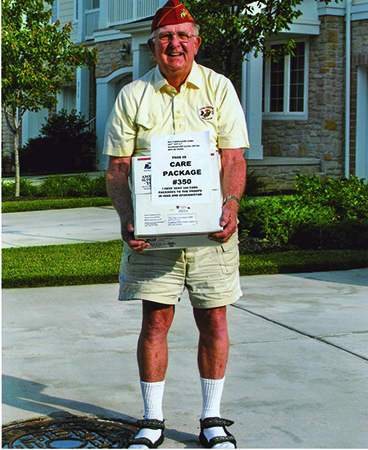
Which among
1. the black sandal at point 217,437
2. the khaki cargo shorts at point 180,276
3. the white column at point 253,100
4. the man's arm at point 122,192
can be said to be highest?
the white column at point 253,100

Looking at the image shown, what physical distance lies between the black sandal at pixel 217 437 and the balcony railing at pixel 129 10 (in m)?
16.1

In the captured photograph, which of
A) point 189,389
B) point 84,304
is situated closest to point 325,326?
point 189,389

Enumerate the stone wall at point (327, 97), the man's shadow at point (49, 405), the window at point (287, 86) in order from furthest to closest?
the window at point (287, 86), the stone wall at point (327, 97), the man's shadow at point (49, 405)

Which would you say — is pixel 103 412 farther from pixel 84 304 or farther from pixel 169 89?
pixel 84 304

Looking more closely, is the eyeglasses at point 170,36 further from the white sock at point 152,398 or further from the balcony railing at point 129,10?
the balcony railing at point 129,10

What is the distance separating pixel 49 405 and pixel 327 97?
14.2m

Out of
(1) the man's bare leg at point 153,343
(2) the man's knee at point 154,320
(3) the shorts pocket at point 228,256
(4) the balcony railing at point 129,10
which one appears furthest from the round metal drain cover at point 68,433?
(4) the balcony railing at point 129,10

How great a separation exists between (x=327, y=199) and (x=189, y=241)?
7.97 metres

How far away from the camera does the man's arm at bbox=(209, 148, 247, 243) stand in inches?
124

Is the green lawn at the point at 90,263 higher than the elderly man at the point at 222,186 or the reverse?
the reverse

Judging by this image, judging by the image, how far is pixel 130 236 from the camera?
3166mm

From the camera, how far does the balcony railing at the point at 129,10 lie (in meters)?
18.5

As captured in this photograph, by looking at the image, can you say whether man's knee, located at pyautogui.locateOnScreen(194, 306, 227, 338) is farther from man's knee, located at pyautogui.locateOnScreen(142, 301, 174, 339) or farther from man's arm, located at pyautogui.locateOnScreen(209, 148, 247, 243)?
man's arm, located at pyautogui.locateOnScreen(209, 148, 247, 243)

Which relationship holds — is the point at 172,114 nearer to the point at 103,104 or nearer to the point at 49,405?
the point at 49,405
